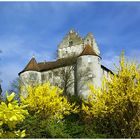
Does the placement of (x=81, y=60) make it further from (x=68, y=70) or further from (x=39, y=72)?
(x=39, y=72)

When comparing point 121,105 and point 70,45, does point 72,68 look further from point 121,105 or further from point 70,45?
point 121,105

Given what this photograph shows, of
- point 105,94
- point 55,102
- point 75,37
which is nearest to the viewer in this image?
point 105,94

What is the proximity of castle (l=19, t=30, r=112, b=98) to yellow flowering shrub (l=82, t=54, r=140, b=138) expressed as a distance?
1497 inches

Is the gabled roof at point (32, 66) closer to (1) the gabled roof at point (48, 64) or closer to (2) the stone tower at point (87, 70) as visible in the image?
(1) the gabled roof at point (48, 64)

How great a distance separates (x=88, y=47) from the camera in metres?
57.8

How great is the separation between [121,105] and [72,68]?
4426 centimetres

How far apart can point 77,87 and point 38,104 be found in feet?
110

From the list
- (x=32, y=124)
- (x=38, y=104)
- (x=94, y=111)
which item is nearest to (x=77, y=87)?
(x=38, y=104)

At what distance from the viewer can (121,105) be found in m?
12.7

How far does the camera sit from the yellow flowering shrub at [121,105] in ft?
40.0

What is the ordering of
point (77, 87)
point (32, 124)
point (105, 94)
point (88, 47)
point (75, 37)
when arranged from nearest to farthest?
point (32, 124) → point (105, 94) → point (77, 87) → point (88, 47) → point (75, 37)

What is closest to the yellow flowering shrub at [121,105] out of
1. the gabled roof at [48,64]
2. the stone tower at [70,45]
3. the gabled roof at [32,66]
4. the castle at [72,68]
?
A: the castle at [72,68]

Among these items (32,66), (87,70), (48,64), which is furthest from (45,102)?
(48,64)

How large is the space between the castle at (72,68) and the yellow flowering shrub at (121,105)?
3804 cm
